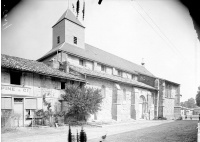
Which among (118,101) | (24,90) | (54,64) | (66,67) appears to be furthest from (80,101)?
(118,101)

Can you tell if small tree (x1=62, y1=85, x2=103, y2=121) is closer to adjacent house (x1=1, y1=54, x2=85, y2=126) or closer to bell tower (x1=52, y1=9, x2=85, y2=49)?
adjacent house (x1=1, y1=54, x2=85, y2=126)

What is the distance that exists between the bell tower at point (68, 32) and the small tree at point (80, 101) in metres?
10.9

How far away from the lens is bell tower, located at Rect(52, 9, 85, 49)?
24422 millimetres

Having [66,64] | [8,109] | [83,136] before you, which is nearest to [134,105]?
[66,64]

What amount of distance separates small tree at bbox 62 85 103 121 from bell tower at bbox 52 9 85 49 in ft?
Result: 35.8

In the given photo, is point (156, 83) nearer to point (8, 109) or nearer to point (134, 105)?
point (134, 105)

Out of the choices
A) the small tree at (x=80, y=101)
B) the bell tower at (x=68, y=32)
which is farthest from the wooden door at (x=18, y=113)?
the bell tower at (x=68, y=32)

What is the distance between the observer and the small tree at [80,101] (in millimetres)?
15183

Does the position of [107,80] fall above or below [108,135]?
above

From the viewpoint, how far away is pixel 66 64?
18797mm

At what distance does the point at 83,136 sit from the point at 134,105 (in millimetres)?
20804

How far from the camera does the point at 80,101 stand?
15188mm

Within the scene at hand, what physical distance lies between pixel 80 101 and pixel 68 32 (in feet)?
44.1

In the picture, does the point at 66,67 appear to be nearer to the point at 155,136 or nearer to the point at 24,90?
the point at 24,90
